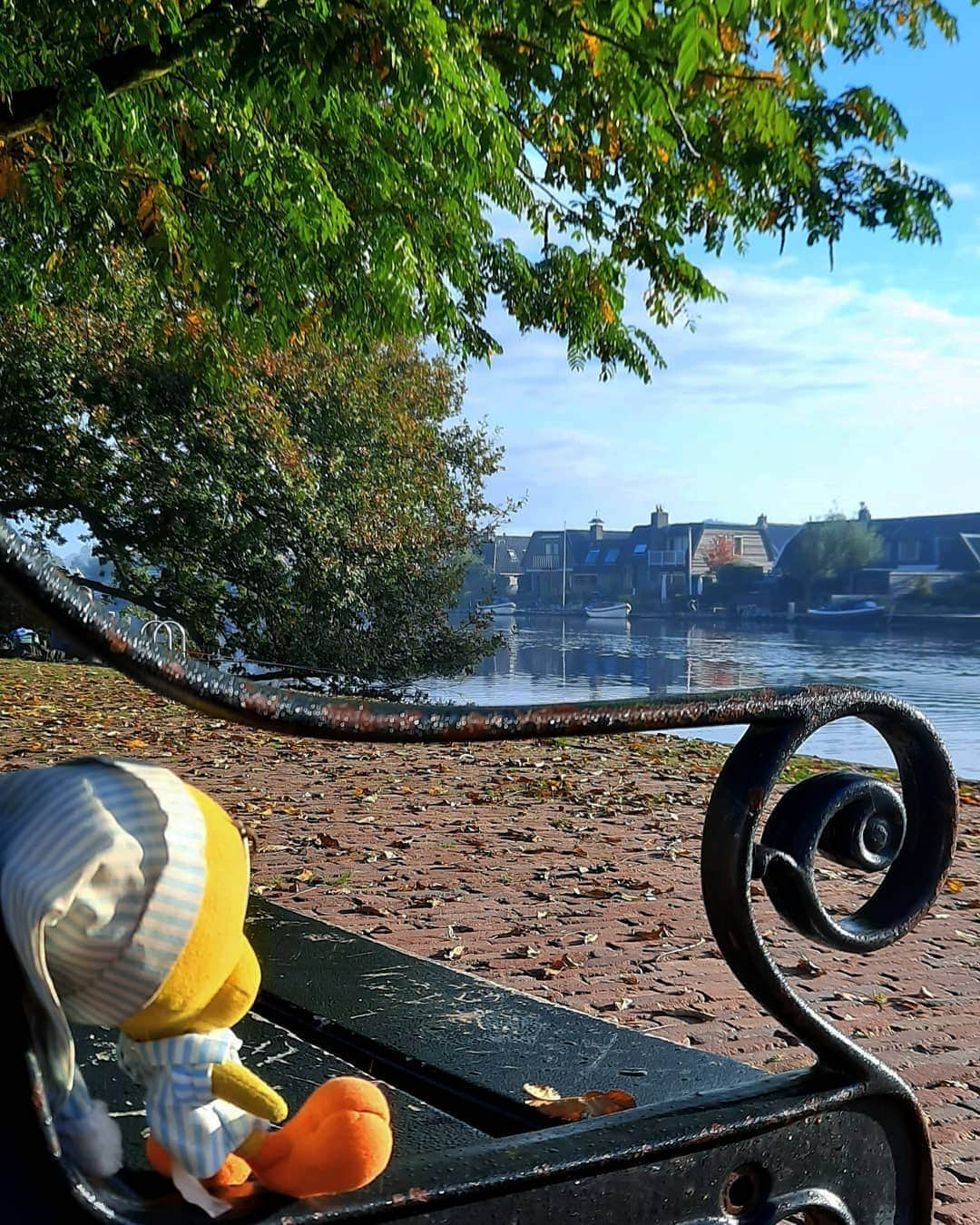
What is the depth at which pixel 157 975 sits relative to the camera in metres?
0.99

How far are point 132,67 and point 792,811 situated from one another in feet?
24.2

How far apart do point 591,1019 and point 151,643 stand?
1.26 m

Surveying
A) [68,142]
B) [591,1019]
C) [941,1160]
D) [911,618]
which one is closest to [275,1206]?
[591,1019]

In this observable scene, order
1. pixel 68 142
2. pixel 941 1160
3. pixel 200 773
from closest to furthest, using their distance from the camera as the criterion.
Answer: pixel 941 1160 < pixel 68 142 < pixel 200 773

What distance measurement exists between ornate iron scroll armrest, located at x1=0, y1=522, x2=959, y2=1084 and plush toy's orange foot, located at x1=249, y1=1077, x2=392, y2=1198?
0.33 meters

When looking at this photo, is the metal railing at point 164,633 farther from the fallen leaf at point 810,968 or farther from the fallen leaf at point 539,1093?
the fallen leaf at point 810,968

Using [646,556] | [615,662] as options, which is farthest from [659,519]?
[615,662]

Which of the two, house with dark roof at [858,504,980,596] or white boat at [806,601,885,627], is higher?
house with dark roof at [858,504,980,596]

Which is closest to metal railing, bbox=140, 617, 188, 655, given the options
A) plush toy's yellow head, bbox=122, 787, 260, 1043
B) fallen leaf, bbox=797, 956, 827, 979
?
plush toy's yellow head, bbox=122, 787, 260, 1043

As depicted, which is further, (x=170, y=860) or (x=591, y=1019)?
(x=591, y=1019)

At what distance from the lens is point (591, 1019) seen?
1.97 meters

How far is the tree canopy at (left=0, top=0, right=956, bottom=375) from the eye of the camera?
6.60 m

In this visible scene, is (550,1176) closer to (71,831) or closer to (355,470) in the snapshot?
(71,831)

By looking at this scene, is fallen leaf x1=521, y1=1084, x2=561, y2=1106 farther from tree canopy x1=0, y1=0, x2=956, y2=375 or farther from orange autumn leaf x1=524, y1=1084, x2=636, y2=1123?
tree canopy x1=0, y1=0, x2=956, y2=375
